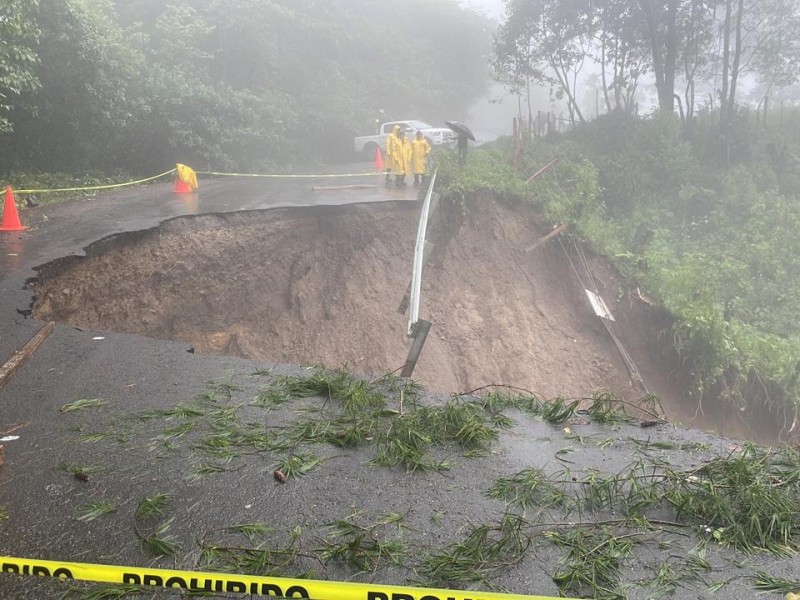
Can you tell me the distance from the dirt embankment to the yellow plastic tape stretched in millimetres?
6643

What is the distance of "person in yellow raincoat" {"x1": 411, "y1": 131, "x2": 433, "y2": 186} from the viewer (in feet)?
45.9

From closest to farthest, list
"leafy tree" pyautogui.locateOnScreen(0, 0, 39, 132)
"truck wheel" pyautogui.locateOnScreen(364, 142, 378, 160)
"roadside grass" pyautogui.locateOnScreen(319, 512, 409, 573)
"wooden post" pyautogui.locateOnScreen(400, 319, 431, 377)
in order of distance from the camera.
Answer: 1. "roadside grass" pyautogui.locateOnScreen(319, 512, 409, 573)
2. "wooden post" pyautogui.locateOnScreen(400, 319, 431, 377)
3. "leafy tree" pyautogui.locateOnScreen(0, 0, 39, 132)
4. "truck wheel" pyautogui.locateOnScreen(364, 142, 378, 160)

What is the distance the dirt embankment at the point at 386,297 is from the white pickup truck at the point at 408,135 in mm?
10777

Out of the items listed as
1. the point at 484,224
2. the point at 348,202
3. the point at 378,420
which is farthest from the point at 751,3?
the point at 378,420

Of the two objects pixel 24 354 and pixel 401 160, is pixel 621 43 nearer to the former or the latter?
pixel 401 160

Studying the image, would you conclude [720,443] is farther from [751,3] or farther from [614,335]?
[751,3]

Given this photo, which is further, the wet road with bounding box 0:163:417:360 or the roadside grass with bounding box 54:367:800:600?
the wet road with bounding box 0:163:417:360

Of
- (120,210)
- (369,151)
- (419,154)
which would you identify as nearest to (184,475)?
(120,210)

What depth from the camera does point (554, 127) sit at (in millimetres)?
20094

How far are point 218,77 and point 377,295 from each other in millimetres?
15526

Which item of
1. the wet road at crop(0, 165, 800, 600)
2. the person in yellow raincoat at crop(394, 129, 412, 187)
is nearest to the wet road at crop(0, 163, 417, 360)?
the wet road at crop(0, 165, 800, 600)

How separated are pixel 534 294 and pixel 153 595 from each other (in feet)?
35.2

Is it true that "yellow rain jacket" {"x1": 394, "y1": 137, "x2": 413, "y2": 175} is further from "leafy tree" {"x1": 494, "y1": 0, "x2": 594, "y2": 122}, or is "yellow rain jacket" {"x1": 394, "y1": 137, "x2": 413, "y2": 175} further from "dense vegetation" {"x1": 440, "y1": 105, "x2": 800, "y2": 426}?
"leafy tree" {"x1": 494, "y1": 0, "x2": 594, "y2": 122}

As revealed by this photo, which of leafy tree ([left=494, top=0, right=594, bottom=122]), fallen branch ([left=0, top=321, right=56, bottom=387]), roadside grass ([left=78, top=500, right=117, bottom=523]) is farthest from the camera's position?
leafy tree ([left=494, top=0, right=594, bottom=122])
